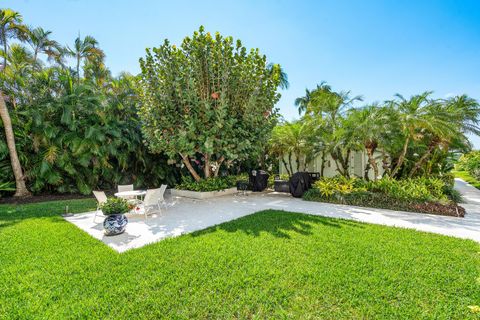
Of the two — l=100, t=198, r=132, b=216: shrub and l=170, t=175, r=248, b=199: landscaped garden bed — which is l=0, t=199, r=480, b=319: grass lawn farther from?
l=170, t=175, r=248, b=199: landscaped garden bed

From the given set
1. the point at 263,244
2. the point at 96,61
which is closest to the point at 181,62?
the point at 263,244

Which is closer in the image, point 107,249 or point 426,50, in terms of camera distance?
Answer: point 107,249

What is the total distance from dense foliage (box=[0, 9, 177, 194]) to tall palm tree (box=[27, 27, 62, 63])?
5161 millimetres

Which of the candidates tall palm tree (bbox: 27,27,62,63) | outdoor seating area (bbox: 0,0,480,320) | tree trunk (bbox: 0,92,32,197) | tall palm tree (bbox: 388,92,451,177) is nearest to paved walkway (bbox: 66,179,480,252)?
outdoor seating area (bbox: 0,0,480,320)

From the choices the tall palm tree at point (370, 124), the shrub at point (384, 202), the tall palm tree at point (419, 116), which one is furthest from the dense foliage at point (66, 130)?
the tall palm tree at point (419, 116)

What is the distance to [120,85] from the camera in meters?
12.8

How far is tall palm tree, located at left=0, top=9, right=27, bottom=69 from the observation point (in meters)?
9.66

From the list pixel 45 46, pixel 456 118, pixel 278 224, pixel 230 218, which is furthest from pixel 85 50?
pixel 456 118

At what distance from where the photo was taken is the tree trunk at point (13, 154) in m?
9.26

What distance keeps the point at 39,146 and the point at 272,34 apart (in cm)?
1162

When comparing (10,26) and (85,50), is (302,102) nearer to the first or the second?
(85,50)

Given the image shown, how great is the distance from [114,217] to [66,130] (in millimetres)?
7691

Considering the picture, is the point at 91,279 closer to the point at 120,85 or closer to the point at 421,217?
the point at 421,217

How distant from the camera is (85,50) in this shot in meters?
19.5
